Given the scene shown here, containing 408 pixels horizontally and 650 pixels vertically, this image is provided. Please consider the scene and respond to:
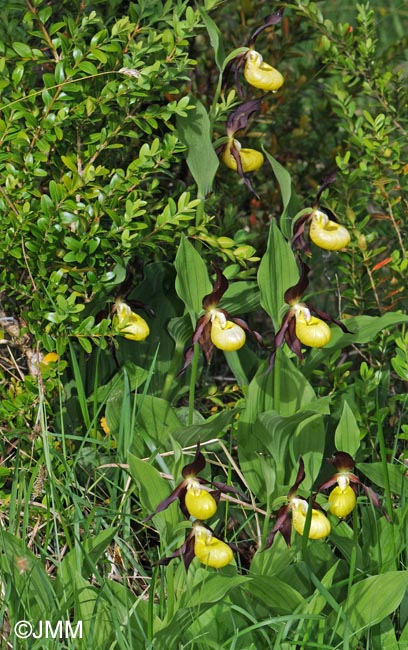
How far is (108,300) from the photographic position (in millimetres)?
1995

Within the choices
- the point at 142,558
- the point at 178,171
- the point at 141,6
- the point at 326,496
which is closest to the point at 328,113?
the point at 178,171

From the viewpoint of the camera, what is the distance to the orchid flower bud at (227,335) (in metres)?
1.78

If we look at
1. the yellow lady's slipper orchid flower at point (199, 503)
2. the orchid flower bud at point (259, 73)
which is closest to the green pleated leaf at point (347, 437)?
the yellow lady's slipper orchid flower at point (199, 503)

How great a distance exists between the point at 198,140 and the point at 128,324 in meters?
0.43

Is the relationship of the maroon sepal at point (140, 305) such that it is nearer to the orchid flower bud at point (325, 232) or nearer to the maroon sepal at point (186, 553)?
the orchid flower bud at point (325, 232)

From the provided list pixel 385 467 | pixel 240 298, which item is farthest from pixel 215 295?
pixel 385 467

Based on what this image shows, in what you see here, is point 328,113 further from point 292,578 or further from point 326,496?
point 292,578

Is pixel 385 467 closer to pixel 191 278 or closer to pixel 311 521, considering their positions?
pixel 311 521

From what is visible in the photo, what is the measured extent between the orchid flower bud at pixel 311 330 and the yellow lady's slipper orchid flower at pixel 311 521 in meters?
0.30

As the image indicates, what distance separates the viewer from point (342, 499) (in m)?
1.69

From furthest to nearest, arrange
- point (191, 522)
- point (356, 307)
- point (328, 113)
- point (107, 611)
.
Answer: point (328, 113) → point (356, 307) → point (191, 522) → point (107, 611)

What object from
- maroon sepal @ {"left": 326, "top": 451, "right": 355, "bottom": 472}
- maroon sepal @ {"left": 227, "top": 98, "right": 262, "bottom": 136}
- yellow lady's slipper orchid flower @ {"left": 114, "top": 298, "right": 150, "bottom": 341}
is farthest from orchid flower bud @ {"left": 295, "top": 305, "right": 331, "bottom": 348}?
maroon sepal @ {"left": 227, "top": 98, "right": 262, "bottom": 136}

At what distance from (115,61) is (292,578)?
3.63 feet

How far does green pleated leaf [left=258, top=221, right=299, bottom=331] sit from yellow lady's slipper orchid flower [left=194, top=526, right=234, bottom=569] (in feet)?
1.56
